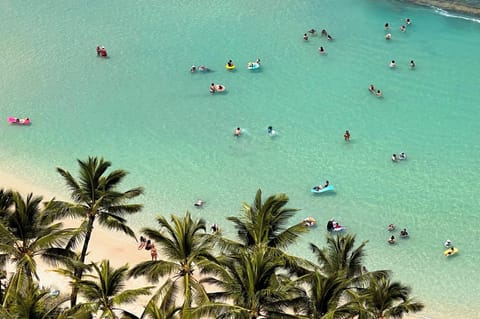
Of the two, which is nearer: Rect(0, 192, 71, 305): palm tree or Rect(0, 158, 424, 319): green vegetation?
Rect(0, 158, 424, 319): green vegetation

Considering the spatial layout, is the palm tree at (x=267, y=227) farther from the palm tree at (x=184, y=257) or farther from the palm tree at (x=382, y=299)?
the palm tree at (x=382, y=299)

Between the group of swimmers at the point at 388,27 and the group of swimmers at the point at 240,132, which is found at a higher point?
the group of swimmers at the point at 388,27

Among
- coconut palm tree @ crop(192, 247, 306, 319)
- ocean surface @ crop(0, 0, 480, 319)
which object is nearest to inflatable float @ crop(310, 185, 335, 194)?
ocean surface @ crop(0, 0, 480, 319)

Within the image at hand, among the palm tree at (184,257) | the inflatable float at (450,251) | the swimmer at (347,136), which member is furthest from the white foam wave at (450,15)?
the palm tree at (184,257)

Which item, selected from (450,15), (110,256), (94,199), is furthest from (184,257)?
(450,15)

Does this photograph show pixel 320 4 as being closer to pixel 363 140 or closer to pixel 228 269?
pixel 363 140

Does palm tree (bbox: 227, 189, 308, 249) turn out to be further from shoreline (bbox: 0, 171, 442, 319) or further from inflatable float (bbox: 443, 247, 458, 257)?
inflatable float (bbox: 443, 247, 458, 257)
